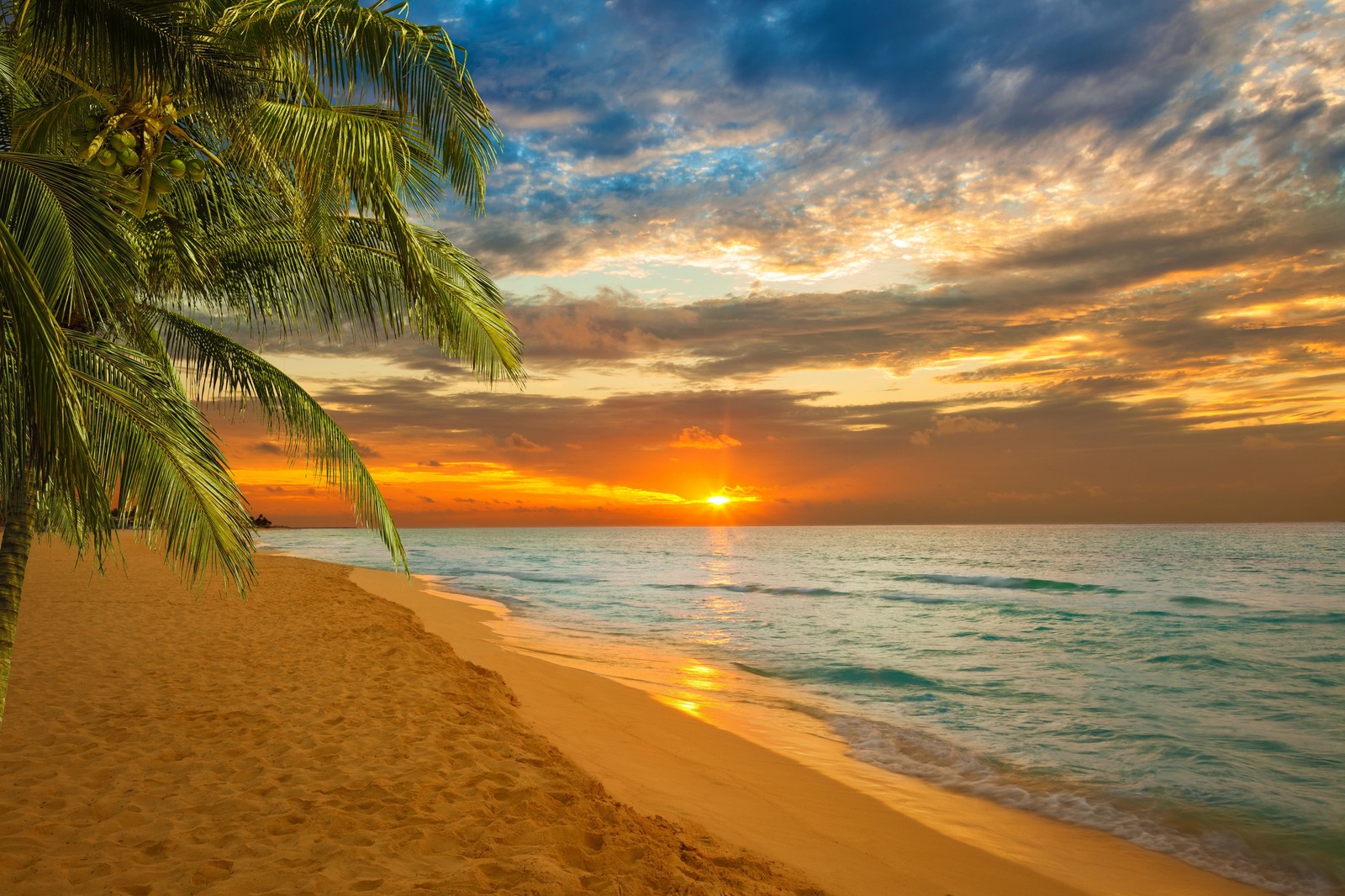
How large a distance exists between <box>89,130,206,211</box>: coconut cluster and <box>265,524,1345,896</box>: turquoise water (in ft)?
28.2

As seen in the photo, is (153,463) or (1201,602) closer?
(153,463)

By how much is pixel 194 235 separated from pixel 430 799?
17.3ft

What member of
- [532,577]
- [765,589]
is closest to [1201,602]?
[765,589]

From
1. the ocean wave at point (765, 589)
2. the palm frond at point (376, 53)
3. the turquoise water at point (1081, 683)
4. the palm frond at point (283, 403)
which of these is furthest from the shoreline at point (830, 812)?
the ocean wave at point (765, 589)

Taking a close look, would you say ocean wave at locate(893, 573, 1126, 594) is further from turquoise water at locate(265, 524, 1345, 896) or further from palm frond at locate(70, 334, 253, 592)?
palm frond at locate(70, 334, 253, 592)

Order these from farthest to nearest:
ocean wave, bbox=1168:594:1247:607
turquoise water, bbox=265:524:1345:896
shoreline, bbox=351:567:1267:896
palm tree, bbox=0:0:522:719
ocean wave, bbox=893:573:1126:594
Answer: ocean wave, bbox=893:573:1126:594
ocean wave, bbox=1168:594:1247:607
turquoise water, bbox=265:524:1345:896
shoreline, bbox=351:567:1267:896
palm tree, bbox=0:0:522:719

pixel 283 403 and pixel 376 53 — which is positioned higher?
pixel 376 53

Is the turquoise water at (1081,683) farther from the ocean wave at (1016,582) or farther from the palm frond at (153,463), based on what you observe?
the palm frond at (153,463)

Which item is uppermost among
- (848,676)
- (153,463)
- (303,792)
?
(153,463)

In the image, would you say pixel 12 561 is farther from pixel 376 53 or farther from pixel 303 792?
pixel 376 53

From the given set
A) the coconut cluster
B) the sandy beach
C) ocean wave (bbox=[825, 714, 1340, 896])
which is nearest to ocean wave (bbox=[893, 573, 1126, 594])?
ocean wave (bbox=[825, 714, 1340, 896])

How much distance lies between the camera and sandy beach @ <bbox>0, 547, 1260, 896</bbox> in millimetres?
3986

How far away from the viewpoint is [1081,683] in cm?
1298

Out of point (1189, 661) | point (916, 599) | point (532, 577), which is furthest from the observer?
point (532, 577)
